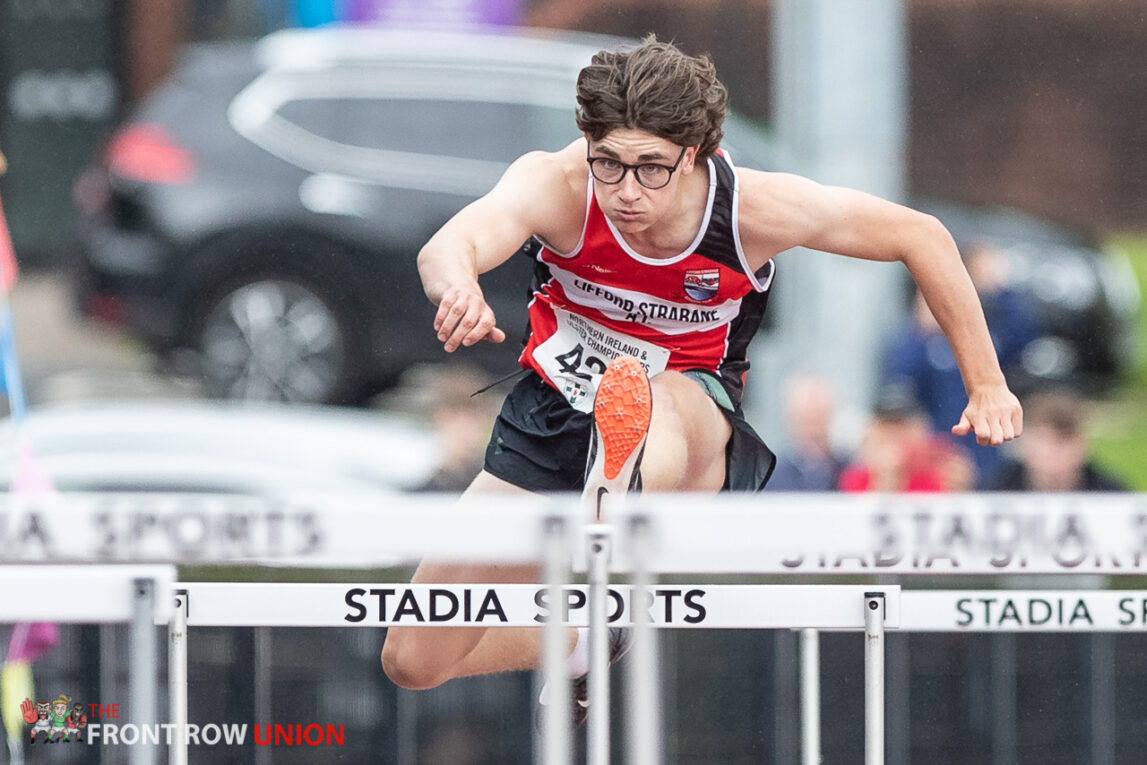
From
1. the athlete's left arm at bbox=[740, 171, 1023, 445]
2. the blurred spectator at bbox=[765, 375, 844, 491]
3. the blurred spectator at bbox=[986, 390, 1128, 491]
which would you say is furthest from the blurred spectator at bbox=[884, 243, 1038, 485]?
the athlete's left arm at bbox=[740, 171, 1023, 445]

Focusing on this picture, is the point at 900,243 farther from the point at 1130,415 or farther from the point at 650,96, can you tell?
the point at 1130,415

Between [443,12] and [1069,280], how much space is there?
300 centimetres

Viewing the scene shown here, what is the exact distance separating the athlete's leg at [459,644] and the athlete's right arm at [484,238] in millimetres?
622

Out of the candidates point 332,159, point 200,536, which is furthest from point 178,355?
point 200,536

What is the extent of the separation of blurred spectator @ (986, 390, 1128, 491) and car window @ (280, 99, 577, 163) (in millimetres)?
2050

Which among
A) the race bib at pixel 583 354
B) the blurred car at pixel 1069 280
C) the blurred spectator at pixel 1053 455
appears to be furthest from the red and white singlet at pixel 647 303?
the blurred car at pixel 1069 280

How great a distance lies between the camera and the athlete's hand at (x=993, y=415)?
11.5 ft

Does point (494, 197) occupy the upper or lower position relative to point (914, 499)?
upper

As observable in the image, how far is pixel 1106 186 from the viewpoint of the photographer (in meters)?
7.03

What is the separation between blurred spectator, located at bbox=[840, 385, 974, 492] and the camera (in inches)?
226

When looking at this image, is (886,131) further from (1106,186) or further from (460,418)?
(460,418)

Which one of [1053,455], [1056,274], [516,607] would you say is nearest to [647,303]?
[516,607]

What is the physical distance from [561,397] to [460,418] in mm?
1811

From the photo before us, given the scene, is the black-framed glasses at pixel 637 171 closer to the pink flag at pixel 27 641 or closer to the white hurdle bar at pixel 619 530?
the white hurdle bar at pixel 619 530
